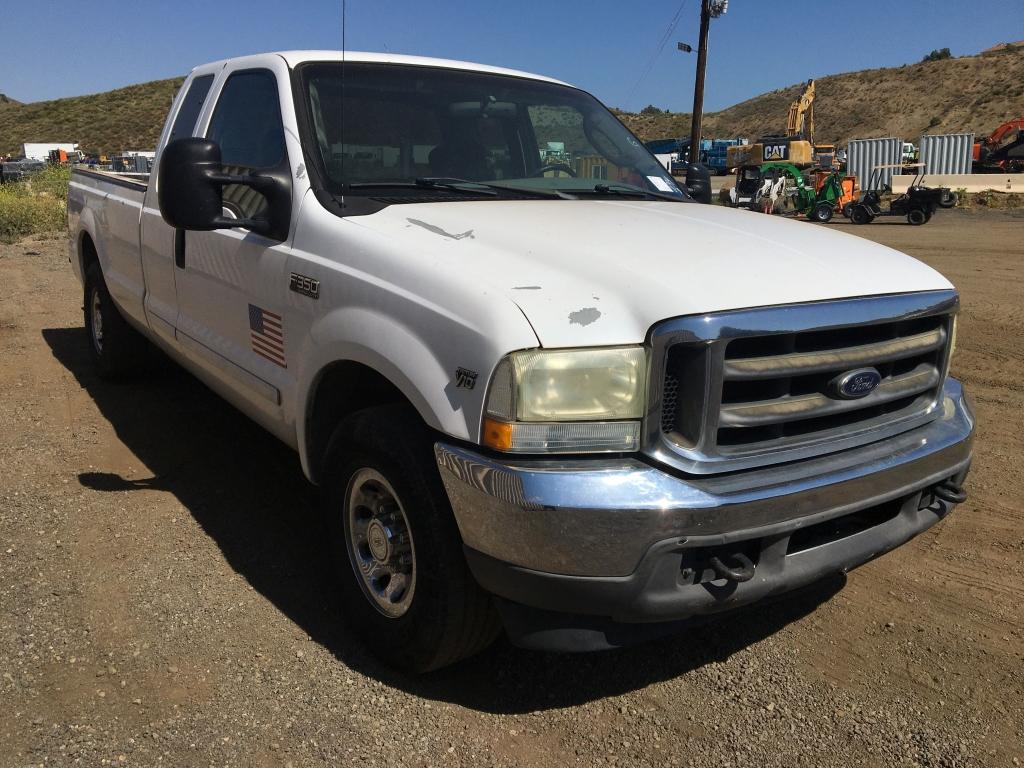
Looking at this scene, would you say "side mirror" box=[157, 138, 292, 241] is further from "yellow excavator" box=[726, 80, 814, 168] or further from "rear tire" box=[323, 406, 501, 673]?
"yellow excavator" box=[726, 80, 814, 168]

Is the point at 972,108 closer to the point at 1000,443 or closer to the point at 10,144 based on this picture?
the point at 10,144

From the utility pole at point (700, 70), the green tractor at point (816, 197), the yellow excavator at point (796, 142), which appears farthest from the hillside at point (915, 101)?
the green tractor at point (816, 197)

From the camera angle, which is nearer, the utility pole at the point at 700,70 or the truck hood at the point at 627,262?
the truck hood at the point at 627,262

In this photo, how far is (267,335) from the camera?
339 centimetres

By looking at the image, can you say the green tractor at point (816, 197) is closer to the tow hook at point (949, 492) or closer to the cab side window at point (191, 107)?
the cab side window at point (191, 107)

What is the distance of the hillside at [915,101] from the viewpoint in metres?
69.8

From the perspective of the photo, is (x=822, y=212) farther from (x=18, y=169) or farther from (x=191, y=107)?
(x=18, y=169)

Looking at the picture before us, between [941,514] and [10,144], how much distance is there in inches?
2829

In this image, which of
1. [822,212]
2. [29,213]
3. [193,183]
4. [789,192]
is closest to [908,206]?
[822,212]

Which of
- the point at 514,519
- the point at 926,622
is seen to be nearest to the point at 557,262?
the point at 514,519

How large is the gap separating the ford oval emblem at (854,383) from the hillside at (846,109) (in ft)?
197

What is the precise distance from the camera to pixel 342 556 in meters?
3.07

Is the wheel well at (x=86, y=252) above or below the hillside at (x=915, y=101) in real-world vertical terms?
below

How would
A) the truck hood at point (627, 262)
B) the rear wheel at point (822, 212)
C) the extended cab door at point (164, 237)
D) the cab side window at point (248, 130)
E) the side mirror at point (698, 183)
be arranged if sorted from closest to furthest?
the truck hood at point (627, 262), the cab side window at point (248, 130), the extended cab door at point (164, 237), the side mirror at point (698, 183), the rear wheel at point (822, 212)
